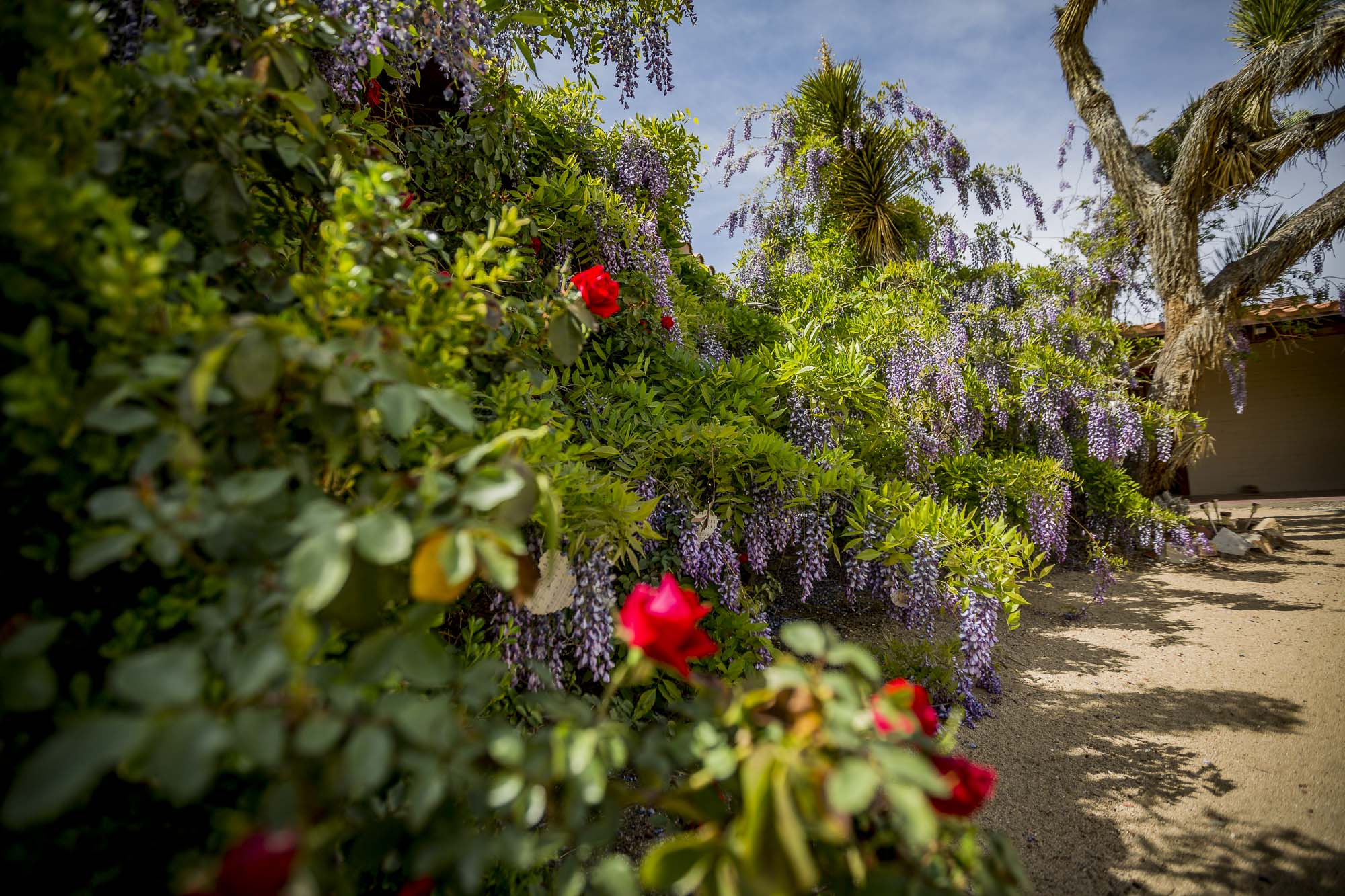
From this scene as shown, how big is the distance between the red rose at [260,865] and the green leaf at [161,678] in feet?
0.43

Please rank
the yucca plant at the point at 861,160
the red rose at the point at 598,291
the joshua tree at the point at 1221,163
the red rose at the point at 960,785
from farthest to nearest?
the yucca plant at the point at 861,160
the joshua tree at the point at 1221,163
the red rose at the point at 598,291
the red rose at the point at 960,785

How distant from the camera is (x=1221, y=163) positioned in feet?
20.3

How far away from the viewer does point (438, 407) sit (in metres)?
0.68

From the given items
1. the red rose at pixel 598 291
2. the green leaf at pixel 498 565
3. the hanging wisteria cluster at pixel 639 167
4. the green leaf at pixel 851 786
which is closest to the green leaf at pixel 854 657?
the green leaf at pixel 851 786

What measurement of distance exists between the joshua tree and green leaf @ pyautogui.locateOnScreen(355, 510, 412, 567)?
8.33 m

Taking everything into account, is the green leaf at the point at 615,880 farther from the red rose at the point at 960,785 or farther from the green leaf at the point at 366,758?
the red rose at the point at 960,785

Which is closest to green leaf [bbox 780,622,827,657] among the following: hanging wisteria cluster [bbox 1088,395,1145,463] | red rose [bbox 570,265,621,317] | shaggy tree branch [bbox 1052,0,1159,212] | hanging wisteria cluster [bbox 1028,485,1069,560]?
red rose [bbox 570,265,621,317]

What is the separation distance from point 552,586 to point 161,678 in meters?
0.94

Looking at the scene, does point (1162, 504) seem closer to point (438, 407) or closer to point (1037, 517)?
point (1037, 517)

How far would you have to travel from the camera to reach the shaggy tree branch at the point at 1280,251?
231 inches

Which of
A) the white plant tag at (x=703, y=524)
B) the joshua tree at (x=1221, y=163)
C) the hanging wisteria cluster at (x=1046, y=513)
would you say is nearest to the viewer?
the white plant tag at (x=703, y=524)

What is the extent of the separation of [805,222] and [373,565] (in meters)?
7.09

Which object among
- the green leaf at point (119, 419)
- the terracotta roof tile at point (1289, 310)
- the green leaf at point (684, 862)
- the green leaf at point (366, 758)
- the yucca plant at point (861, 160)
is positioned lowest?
the green leaf at point (684, 862)

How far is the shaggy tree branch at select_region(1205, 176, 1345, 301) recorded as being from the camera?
5.86 m
